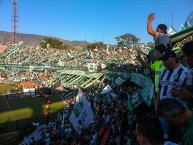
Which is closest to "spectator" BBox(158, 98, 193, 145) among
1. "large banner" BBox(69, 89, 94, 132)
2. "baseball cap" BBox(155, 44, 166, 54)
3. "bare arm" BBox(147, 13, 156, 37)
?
"baseball cap" BBox(155, 44, 166, 54)

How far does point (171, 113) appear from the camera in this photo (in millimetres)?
2219

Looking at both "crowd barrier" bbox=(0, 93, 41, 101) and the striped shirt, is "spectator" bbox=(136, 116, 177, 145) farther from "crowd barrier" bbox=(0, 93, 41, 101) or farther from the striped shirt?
"crowd barrier" bbox=(0, 93, 41, 101)

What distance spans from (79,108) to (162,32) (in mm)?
5400

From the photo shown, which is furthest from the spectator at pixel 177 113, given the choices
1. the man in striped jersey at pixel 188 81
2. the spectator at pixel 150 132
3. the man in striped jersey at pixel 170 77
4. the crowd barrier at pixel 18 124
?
the crowd barrier at pixel 18 124

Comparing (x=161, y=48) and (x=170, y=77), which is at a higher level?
(x=161, y=48)

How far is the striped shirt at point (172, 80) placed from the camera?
132 inches

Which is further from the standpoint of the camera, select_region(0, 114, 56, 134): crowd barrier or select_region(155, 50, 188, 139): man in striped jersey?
select_region(0, 114, 56, 134): crowd barrier

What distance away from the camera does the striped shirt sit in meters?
3.36

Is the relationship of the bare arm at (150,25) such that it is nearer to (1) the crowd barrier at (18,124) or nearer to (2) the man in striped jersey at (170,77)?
(2) the man in striped jersey at (170,77)

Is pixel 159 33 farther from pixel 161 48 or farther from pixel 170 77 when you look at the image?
pixel 170 77

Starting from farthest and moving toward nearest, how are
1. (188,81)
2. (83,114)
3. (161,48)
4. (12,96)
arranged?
(12,96) < (83,114) < (161,48) < (188,81)

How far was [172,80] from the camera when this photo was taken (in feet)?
11.2

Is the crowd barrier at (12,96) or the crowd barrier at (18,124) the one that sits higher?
the crowd barrier at (12,96)

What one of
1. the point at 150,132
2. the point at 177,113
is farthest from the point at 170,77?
the point at 150,132
